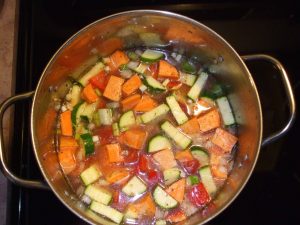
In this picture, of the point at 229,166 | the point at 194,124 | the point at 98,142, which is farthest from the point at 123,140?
the point at 229,166

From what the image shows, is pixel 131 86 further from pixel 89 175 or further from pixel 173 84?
pixel 89 175

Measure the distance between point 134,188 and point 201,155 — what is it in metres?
0.23

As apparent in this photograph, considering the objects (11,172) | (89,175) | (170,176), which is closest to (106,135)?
(89,175)

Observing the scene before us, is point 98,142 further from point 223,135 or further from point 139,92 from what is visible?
point 223,135

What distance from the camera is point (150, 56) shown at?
1.38 m

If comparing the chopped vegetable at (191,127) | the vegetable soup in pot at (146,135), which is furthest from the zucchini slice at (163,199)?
the chopped vegetable at (191,127)

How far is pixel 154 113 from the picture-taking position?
4.29ft

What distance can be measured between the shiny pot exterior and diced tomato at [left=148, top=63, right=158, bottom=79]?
11cm

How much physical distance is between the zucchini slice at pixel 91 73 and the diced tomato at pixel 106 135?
17cm

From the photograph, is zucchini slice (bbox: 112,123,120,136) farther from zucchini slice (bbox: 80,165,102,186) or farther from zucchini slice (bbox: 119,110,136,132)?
zucchini slice (bbox: 80,165,102,186)

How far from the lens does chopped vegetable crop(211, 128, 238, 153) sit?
130 centimetres

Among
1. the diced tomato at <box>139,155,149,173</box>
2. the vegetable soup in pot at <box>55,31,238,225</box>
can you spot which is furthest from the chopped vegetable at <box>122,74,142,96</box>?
the diced tomato at <box>139,155,149,173</box>

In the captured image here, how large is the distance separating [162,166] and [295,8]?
737mm

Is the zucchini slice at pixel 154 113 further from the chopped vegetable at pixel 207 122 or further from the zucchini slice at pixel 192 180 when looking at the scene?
the zucchini slice at pixel 192 180
